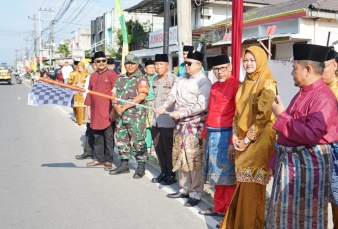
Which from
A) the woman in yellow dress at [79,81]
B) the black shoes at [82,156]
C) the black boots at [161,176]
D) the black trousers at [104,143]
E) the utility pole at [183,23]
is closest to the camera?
the black boots at [161,176]

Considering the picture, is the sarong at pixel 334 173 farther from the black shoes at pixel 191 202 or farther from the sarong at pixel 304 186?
the black shoes at pixel 191 202

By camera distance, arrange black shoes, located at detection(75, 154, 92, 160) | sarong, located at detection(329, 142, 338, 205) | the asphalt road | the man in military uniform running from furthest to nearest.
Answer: black shoes, located at detection(75, 154, 92, 160), the man in military uniform, the asphalt road, sarong, located at detection(329, 142, 338, 205)

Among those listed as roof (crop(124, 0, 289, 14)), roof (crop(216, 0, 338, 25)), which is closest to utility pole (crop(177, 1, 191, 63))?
roof (crop(216, 0, 338, 25))

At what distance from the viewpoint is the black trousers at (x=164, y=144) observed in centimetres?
618

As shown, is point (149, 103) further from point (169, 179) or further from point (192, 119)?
point (192, 119)

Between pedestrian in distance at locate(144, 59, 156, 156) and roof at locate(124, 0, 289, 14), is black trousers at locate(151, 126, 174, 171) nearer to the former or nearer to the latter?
pedestrian in distance at locate(144, 59, 156, 156)

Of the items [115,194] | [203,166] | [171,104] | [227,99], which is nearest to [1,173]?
[115,194]

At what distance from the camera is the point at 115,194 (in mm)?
5789

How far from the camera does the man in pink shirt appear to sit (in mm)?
3096

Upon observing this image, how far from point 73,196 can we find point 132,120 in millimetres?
1595

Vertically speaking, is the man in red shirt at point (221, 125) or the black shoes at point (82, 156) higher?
the man in red shirt at point (221, 125)

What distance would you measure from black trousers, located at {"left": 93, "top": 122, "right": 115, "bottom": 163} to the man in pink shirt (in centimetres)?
447

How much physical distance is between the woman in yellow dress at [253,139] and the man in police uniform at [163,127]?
213 centimetres

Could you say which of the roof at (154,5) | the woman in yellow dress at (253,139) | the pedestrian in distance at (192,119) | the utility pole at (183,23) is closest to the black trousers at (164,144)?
the pedestrian in distance at (192,119)
